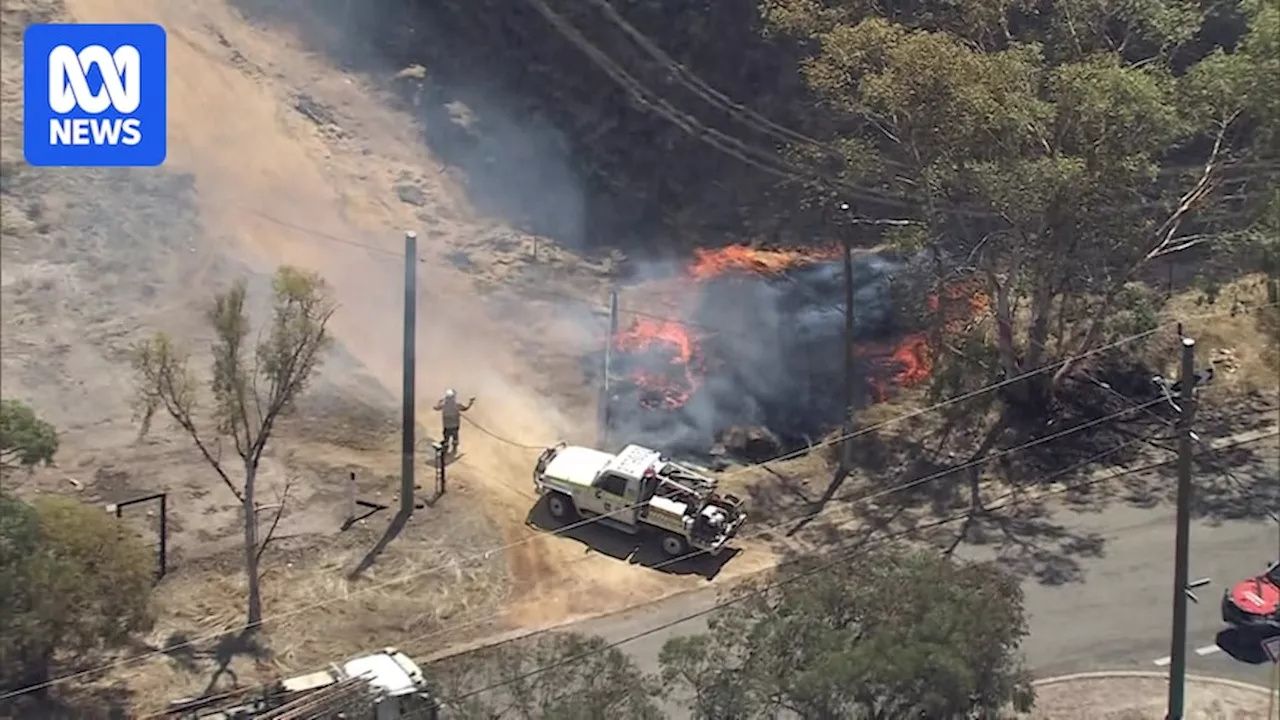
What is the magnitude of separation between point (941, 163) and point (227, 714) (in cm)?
1723

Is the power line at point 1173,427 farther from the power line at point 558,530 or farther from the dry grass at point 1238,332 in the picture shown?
the dry grass at point 1238,332

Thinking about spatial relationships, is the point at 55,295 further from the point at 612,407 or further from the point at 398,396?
the point at 612,407

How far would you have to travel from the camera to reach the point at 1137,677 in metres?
23.2

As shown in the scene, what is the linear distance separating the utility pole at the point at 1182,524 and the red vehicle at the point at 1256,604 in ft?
9.73

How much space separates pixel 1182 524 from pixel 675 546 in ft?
29.9

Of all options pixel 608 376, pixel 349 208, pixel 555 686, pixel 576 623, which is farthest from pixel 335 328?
pixel 555 686

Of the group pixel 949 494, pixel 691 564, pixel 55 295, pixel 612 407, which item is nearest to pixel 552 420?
pixel 612 407

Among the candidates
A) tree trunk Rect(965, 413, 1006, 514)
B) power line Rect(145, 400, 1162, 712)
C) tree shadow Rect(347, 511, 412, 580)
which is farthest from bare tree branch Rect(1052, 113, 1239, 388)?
tree shadow Rect(347, 511, 412, 580)

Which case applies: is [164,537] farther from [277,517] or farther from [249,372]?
[249,372]

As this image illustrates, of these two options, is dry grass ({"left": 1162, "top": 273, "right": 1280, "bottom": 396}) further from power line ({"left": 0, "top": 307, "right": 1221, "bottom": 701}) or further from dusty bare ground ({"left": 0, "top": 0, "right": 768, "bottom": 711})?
dusty bare ground ({"left": 0, "top": 0, "right": 768, "bottom": 711})

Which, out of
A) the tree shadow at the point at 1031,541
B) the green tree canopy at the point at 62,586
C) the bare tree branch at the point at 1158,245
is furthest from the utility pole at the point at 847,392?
the green tree canopy at the point at 62,586

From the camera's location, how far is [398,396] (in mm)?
30844

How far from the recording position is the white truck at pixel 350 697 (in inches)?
762

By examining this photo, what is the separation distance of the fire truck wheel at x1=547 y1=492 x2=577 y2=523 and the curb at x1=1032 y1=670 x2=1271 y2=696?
895 cm
